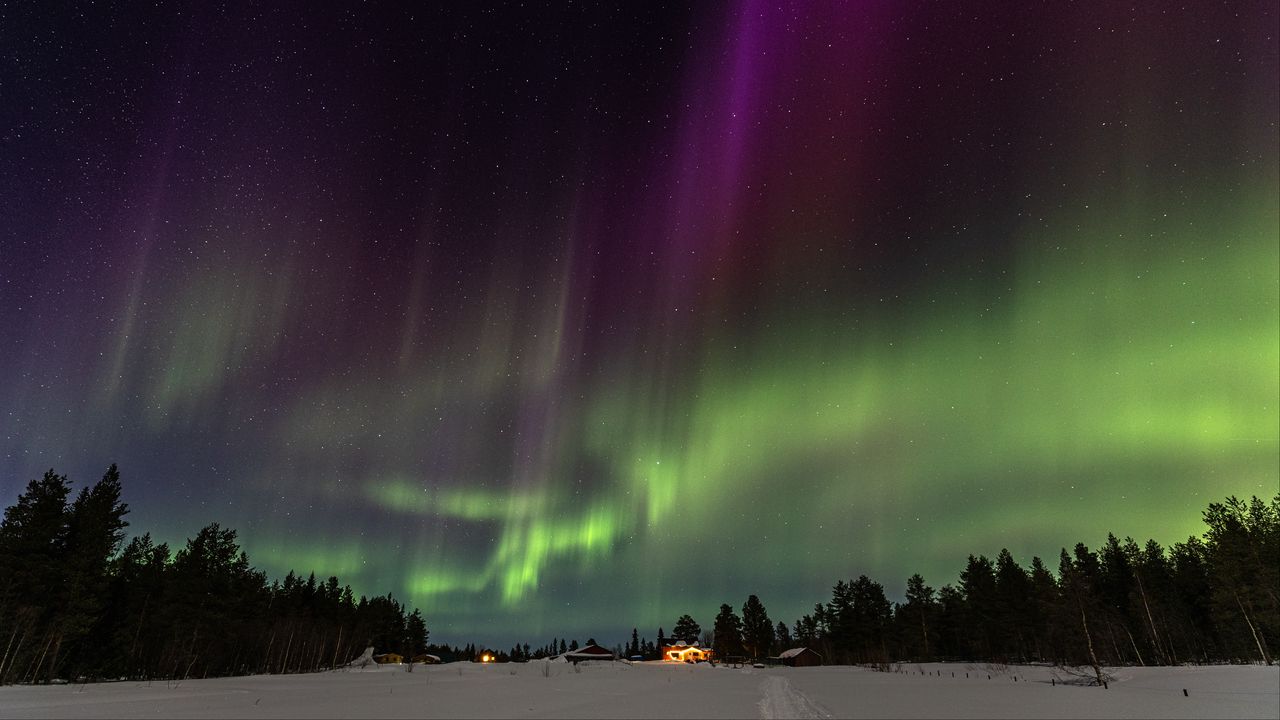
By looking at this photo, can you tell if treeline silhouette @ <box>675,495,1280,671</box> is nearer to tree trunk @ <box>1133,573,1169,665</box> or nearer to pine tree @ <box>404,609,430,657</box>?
tree trunk @ <box>1133,573,1169,665</box>

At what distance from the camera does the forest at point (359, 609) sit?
47969 millimetres

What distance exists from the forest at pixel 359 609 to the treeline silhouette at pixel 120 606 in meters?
0.15

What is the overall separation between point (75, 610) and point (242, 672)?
4384 cm

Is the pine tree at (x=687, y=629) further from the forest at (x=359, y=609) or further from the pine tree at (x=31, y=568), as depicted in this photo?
the pine tree at (x=31, y=568)

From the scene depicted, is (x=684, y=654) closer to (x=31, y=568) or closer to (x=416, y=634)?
(x=416, y=634)

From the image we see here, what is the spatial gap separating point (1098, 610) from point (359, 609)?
14163 cm

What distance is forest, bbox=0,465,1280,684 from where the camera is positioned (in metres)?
48.0

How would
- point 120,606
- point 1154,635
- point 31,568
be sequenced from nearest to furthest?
point 31,568 < point 120,606 < point 1154,635

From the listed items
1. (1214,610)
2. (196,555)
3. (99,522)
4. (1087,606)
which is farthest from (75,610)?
(1214,610)

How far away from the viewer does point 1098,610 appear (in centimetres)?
8844

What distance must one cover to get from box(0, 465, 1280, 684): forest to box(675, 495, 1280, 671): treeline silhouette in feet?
1.03

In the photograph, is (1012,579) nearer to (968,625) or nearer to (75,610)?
(968,625)

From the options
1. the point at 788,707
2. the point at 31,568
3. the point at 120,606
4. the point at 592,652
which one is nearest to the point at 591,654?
the point at 592,652

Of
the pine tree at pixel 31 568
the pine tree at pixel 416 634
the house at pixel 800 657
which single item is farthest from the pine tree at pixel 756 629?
the pine tree at pixel 31 568
